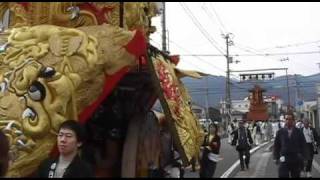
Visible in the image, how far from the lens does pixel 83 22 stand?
730 cm

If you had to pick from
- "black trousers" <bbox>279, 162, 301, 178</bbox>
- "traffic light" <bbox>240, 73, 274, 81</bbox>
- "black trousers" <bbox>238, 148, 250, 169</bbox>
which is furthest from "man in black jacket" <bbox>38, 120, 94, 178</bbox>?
"traffic light" <bbox>240, 73, 274, 81</bbox>

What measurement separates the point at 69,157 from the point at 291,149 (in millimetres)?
5766

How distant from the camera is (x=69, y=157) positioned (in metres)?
4.11

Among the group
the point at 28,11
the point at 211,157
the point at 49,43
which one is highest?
the point at 28,11

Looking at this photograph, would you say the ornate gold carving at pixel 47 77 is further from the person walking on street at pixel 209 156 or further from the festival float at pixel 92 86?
the person walking on street at pixel 209 156

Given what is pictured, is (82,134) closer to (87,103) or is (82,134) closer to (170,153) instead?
(87,103)

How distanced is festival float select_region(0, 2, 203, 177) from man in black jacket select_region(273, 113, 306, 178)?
168cm

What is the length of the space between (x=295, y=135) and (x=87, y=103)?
433 cm

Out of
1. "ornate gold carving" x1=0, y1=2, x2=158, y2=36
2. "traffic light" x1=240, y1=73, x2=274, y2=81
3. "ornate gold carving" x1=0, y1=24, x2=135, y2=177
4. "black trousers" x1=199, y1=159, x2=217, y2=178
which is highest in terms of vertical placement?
"traffic light" x1=240, y1=73, x2=274, y2=81

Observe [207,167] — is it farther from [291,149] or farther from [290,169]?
[291,149]

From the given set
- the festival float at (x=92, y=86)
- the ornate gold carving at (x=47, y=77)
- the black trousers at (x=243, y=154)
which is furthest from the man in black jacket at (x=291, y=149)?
the black trousers at (x=243, y=154)

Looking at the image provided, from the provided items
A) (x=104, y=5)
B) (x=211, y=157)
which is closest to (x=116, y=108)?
(x=104, y=5)

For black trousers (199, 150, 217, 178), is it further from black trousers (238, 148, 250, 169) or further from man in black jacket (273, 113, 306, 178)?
black trousers (238, 148, 250, 169)

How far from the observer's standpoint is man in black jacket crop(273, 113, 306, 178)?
9.09 metres
